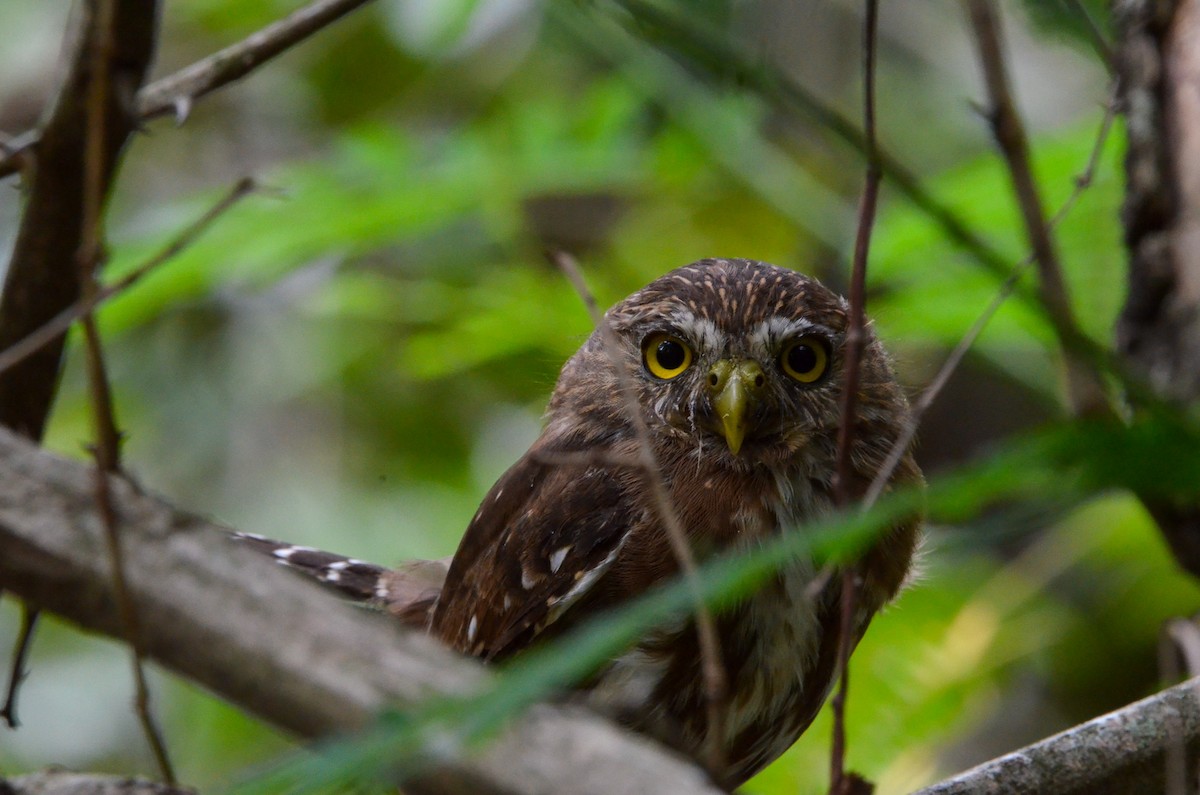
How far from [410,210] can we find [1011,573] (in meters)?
2.41

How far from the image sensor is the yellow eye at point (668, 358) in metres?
2.86

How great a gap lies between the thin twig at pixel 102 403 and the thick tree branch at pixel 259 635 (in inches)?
0.5

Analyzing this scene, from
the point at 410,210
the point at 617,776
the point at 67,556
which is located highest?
the point at 410,210

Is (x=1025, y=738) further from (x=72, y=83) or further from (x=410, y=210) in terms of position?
(x=72, y=83)

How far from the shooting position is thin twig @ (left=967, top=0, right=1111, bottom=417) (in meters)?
1.32

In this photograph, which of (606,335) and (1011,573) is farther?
(1011,573)

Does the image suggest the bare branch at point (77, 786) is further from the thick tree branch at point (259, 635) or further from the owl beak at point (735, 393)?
the owl beak at point (735, 393)

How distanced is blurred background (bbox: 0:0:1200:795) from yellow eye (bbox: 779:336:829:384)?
44 centimetres

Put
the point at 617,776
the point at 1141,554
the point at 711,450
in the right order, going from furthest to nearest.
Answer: the point at 1141,554, the point at 711,450, the point at 617,776

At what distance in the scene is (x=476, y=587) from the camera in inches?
107

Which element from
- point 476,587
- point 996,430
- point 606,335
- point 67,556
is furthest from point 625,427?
point 996,430

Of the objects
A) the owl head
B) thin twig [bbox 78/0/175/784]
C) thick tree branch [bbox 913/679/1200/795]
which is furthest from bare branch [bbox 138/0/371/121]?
thick tree branch [bbox 913/679/1200/795]

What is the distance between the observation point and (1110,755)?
6.77 feet

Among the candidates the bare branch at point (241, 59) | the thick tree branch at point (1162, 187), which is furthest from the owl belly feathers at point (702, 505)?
the bare branch at point (241, 59)
